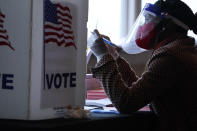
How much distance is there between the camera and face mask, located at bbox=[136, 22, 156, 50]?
1.41 m

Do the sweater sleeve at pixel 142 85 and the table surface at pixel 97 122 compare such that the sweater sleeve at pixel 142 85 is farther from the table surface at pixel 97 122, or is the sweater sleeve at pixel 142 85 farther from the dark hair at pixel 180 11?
the dark hair at pixel 180 11

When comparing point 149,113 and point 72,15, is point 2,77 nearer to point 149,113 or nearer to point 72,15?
point 72,15

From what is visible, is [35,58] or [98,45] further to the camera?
[98,45]

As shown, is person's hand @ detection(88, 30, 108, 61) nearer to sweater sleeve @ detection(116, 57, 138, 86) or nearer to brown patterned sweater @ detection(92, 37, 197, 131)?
brown patterned sweater @ detection(92, 37, 197, 131)

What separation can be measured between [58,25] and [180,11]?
552mm

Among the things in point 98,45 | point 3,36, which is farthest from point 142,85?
point 3,36

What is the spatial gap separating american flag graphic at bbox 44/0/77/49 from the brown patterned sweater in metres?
0.23

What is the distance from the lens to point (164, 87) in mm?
1179

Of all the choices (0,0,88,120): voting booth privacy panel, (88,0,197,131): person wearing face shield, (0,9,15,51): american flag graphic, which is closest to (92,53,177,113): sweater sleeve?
(88,0,197,131): person wearing face shield

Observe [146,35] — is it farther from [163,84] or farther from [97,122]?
[97,122]

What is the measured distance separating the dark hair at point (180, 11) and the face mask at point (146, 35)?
0.09 metres

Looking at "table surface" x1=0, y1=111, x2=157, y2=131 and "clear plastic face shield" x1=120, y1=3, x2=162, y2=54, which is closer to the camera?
"table surface" x1=0, y1=111, x2=157, y2=131

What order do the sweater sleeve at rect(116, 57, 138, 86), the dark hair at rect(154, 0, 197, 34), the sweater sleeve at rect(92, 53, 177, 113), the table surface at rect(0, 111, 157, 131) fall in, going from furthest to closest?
the sweater sleeve at rect(116, 57, 138, 86) → the dark hair at rect(154, 0, 197, 34) → the sweater sleeve at rect(92, 53, 177, 113) → the table surface at rect(0, 111, 157, 131)

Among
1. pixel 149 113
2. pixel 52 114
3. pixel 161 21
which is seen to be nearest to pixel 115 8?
pixel 161 21
